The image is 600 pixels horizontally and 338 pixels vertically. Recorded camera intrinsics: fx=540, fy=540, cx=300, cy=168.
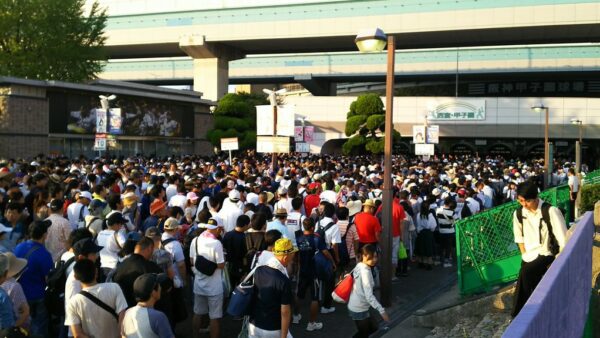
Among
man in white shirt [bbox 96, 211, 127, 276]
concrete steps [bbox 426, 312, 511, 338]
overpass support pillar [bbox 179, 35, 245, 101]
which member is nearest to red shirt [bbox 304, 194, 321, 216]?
concrete steps [bbox 426, 312, 511, 338]

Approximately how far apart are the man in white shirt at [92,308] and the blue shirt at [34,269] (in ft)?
4.53

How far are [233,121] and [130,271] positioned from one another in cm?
3119

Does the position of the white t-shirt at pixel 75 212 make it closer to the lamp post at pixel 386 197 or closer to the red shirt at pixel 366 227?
the red shirt at pixel 366 227

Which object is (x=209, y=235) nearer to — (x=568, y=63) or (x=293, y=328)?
(x=293, y=328)

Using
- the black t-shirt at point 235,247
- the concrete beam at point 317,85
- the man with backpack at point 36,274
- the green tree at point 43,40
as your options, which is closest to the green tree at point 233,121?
the green tree at point 43,40

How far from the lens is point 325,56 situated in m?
51.2

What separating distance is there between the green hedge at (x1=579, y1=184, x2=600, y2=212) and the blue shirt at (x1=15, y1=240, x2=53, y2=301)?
12164 millimetres

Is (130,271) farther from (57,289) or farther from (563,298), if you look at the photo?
(563,298)

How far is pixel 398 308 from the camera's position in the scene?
8609 mm

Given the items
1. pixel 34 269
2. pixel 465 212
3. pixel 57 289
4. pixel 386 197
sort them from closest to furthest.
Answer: pixel 57 289
pixel 34 269
pixel 386 197
pixel 465 212

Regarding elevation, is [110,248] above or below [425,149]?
below

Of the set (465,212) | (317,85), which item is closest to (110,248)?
(465,212)

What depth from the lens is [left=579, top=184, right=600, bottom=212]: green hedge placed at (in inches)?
514

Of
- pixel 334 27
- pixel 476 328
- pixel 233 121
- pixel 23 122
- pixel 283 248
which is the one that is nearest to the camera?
pixel 283 248
